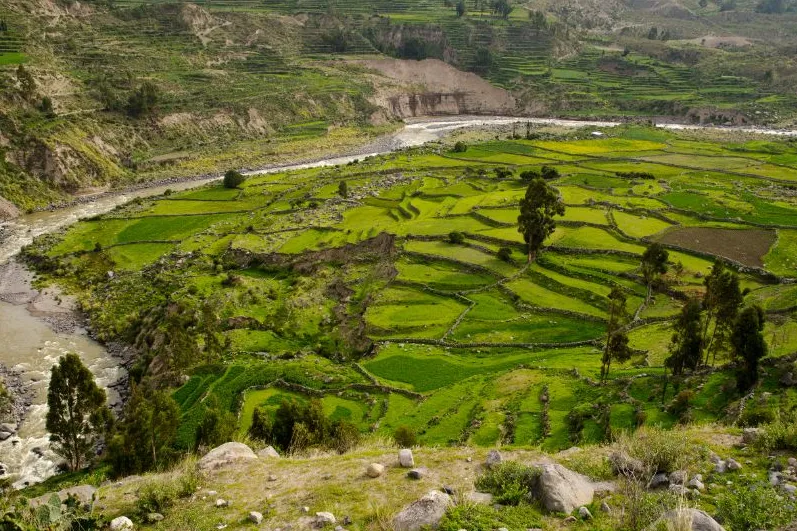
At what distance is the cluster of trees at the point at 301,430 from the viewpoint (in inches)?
976

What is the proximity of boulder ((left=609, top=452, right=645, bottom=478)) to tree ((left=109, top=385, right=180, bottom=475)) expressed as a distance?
18.3 meters

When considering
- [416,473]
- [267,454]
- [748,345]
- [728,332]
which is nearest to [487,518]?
[416,473]

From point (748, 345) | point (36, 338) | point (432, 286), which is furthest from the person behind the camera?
point (432, 286)

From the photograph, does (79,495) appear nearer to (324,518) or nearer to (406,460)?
(324,518)

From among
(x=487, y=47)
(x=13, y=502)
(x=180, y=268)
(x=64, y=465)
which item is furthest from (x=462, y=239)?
(x=487, y=47)

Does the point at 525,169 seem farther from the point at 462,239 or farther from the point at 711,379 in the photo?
the point at 711,379

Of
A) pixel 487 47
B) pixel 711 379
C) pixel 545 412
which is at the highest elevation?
pixel 487 47

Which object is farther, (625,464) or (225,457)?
(225,457)

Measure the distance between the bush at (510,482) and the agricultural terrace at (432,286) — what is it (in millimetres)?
11626

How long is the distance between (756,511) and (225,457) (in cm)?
1389

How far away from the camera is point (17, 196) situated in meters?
83.5

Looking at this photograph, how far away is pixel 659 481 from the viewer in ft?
45.7

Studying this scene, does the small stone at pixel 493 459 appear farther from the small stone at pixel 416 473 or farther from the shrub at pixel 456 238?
the shrub at pixel 456 238

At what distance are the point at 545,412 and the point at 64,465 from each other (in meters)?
28.3
